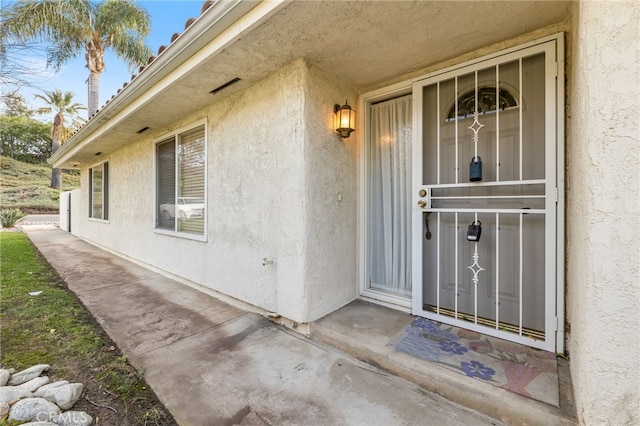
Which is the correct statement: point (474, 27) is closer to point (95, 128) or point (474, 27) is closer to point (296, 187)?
point (296, 187)

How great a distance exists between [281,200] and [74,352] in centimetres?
244

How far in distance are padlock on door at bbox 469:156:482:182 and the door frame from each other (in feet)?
1.79

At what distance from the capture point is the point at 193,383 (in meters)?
2.19

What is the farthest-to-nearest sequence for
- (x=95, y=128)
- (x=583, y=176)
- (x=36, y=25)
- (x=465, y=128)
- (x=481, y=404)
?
(x=36, y=25) < (x=95, y=128) < (x=465, y=128) < (x=481, y=404) < (x=583, y=176)

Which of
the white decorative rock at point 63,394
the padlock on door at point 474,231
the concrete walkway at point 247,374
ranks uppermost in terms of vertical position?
the padlock on door at point 474,231

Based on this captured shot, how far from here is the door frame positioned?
227cm

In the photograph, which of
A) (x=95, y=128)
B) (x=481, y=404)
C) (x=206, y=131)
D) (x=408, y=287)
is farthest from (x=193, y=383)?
(x=95, y=128)

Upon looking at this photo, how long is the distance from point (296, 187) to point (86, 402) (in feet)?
7.79

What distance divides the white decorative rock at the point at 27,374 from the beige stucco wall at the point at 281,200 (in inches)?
74.4

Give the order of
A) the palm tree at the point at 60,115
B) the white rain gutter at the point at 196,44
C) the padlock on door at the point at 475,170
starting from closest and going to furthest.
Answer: the white rain gutter at the point at 196,44, the padlock on door at the point at 475,170, the palm tree at the point at 60,115

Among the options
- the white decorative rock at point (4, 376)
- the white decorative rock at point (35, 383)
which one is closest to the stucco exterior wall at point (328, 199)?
the white decorative rock at point (35, 383)

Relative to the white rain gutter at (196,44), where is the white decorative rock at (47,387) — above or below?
below

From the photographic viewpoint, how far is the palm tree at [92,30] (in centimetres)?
905

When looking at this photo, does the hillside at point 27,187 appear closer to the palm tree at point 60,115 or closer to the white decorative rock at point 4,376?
the palm tree at point 60,115
